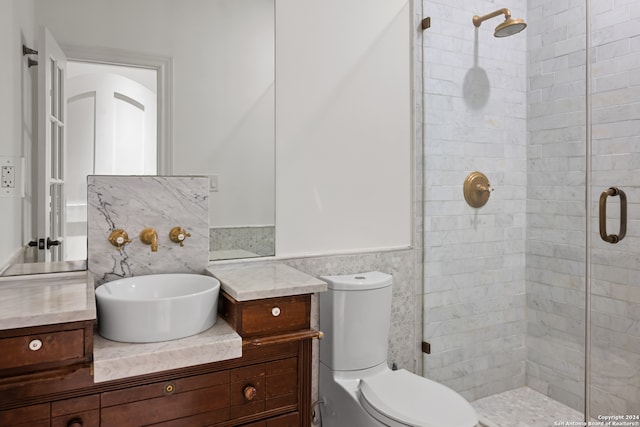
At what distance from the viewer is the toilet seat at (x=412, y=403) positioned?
5.10ft

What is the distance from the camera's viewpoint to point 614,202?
6.19 feet

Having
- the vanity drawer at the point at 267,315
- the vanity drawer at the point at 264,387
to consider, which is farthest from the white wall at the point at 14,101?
the vanity drawer at the point at 264,387

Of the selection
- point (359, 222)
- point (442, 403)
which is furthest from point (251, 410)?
point (359, 222)

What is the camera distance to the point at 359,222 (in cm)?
219

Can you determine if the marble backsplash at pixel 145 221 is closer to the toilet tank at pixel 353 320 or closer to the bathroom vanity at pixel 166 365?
the bathroom vanity at pixel 166 365

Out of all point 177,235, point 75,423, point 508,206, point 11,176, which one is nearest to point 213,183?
point 177,235

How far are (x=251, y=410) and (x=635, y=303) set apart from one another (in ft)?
5.32

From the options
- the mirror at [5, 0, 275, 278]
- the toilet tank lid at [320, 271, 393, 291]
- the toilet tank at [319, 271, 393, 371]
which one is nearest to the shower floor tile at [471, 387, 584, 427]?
the toilet tank at [319, 271, 393, 371]

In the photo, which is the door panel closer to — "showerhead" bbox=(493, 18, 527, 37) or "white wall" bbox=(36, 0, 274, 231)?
"white wall" bbox=(36, 0, 274, 231)

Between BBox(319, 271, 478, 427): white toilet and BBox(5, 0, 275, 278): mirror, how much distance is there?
1.30 ft

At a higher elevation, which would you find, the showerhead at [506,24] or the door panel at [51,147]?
the showerhead at [506,24]

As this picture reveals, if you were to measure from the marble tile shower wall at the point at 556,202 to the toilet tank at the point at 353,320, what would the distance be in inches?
35.7

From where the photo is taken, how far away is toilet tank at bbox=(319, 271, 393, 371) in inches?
76.1

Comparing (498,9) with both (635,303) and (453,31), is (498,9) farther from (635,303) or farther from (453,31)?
(635,303)
